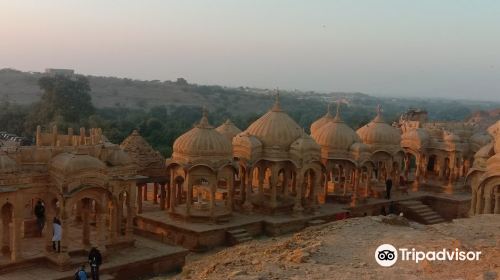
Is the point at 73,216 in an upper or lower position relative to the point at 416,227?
lower

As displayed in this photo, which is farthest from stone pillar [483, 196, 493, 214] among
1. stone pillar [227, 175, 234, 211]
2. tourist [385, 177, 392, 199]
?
stone pillar [227, 175, 234, 211]

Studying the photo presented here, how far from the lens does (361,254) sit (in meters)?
11.8

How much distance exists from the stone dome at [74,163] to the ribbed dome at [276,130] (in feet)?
28.9

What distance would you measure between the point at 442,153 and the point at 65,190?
22.1 metres

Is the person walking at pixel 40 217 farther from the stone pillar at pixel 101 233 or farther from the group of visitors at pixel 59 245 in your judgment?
the stone pillar at pixel 101 233

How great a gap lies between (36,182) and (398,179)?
18.9 meters

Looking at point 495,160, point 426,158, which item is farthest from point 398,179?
point 495,160

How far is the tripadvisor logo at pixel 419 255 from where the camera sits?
421 inches

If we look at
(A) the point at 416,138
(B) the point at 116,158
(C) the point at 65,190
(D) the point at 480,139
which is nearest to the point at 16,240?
(C) the point at 65,190

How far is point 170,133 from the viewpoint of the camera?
48781 mm

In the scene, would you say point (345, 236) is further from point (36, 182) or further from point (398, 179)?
point (398, 179)

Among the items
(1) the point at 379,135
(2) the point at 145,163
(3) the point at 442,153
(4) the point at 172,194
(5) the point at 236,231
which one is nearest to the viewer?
(5) the point at 236,231

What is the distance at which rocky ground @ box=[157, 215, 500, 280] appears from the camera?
10.1 m

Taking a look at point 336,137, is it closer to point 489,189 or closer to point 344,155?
point 344,155
